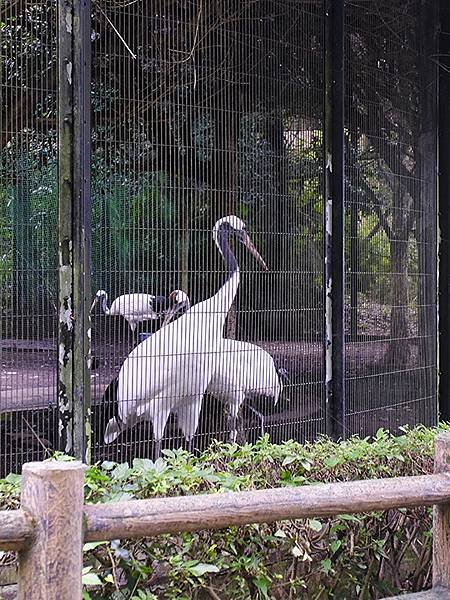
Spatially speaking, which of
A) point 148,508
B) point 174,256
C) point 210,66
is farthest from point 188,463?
point 210,66

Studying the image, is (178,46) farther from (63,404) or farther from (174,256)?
(63,404)

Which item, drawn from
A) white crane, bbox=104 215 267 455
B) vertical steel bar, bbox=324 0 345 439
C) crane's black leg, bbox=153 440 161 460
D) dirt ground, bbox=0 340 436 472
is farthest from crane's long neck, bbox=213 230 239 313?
crane's black leg, bbox=153 440 161 460

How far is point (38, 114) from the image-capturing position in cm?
472

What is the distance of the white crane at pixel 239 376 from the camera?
5.47 m

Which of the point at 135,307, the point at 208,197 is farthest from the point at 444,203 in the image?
the point at 135,307

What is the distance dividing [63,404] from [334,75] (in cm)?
268

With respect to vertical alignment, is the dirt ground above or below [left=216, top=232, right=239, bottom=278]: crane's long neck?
below

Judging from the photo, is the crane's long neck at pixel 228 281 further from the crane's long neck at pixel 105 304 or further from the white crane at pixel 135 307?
the crane's long neck at pixel 105 304

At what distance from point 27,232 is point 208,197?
1.08 metres

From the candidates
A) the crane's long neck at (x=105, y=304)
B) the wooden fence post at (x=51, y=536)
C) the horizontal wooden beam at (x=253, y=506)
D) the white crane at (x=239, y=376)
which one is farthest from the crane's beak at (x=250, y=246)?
the wooden fence post at (x=51, y=536)

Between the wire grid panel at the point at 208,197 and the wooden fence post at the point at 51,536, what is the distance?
2736mm

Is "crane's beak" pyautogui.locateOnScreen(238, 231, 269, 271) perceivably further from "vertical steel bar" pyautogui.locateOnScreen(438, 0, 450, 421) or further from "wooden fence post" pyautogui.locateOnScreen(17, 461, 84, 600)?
"wooden fence post" pyautogui.locateOnScreen(17, 461, 84, 600)

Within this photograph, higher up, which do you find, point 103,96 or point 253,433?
point 103,96

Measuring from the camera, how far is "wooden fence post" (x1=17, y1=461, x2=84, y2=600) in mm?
2162
